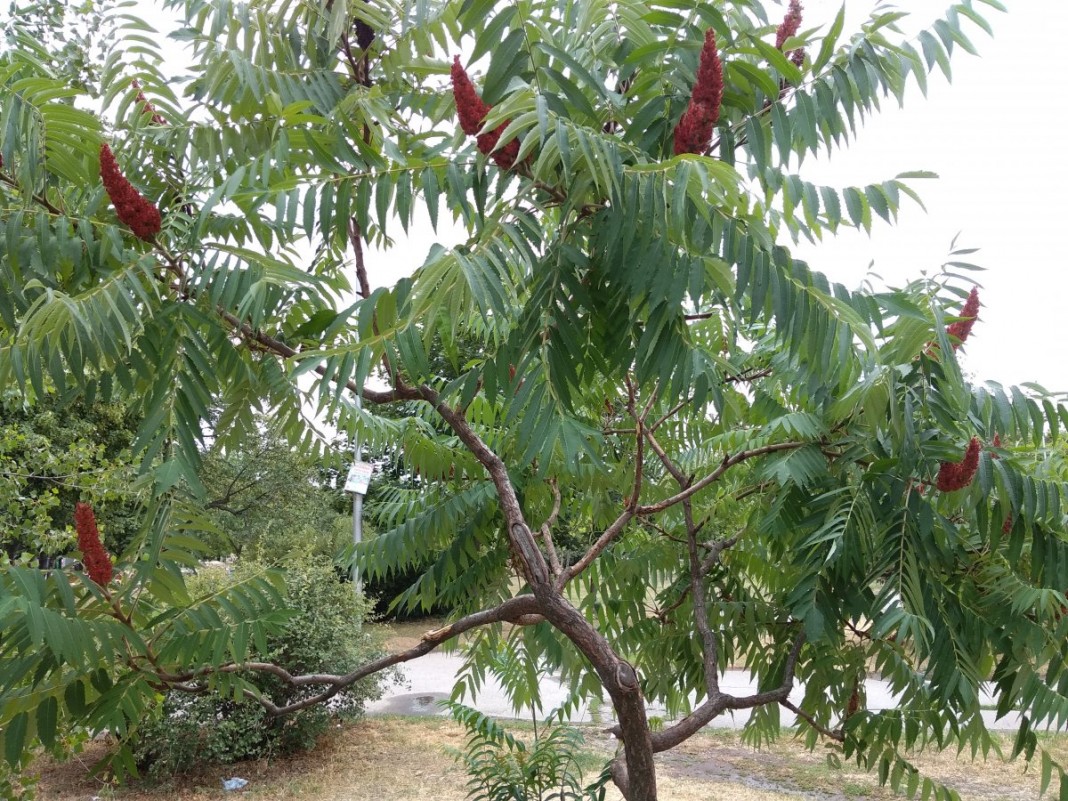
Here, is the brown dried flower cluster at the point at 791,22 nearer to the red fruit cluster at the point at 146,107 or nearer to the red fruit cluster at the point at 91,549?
the red fruit cluster at the point at 146,107

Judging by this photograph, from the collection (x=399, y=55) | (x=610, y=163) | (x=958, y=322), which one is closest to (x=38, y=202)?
(x=399, y=55)

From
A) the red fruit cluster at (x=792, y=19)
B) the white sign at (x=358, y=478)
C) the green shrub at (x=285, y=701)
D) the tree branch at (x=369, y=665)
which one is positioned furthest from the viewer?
the white sign at (x=358, y=478)

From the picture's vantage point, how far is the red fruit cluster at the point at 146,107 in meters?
2.07

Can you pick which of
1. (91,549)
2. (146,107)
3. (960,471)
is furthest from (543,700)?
(146,107)

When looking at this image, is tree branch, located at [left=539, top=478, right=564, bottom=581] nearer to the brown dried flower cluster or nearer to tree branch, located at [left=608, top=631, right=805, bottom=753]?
tree branch, located at [left=608, top=631, right=805, bottom=753]

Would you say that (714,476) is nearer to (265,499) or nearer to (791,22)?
(791,22)

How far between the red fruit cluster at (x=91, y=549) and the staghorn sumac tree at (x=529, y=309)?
38 millimetres

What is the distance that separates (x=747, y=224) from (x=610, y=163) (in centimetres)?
35

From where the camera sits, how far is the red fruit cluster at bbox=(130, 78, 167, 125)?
81.3 inches

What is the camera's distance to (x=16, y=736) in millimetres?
1822

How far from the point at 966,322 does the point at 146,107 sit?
83.3 inches

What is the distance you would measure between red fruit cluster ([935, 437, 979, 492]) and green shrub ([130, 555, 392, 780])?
5.26 m

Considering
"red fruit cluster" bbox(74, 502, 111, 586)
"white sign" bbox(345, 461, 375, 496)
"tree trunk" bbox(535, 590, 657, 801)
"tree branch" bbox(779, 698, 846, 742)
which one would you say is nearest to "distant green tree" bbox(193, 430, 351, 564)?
"white sign" bbox(345, 461, 375, 496)

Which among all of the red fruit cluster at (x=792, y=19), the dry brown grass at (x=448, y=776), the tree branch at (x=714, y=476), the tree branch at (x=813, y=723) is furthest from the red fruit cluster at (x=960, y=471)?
the dry brown grass at (x=448, y=776)
